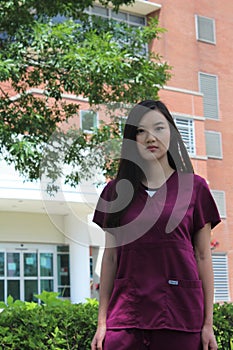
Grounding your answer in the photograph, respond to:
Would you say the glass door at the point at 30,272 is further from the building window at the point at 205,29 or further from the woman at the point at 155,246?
the woman at the point at 155,246

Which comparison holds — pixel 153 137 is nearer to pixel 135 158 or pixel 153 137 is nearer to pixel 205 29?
pixel 135 158

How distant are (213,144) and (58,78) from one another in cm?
2115

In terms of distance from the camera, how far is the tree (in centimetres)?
936

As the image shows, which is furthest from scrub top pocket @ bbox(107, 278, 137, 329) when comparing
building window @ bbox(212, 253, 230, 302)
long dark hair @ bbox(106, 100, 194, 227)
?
building window @ bbox(212, 253, 230, 302)

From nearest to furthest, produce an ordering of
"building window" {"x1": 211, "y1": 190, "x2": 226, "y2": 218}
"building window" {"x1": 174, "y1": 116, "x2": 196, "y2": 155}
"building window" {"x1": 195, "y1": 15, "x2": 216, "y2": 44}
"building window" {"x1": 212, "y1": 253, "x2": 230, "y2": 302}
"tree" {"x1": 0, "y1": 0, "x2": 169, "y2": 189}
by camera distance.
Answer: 1. "tree" {"x1": 0, "y1": 0, "x2": 169, "y2": 189}
2. "building window" {"x1": 174, "y1": 116, "x2": 196, "y2": 155}
3. "building window" {"x1": 212, "y1": 253, "x2": 230, "y2": 302}
4. "building window" {"x1": 211, "y1": 190, "x2": 226, "y2": 218}
5. "building window" {"x1": 195, "y1": 15, "x2": 216, "y2": 44}

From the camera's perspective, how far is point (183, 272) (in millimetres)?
3062

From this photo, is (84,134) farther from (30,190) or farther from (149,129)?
(30,190)

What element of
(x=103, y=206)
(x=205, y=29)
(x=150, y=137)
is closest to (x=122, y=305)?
(x=103, y=206)

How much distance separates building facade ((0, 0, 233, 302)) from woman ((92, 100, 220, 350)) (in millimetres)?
17814

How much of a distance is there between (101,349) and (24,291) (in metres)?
21.4

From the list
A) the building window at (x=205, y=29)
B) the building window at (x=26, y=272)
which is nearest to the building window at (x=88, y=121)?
the building window at (x=26, y=272)

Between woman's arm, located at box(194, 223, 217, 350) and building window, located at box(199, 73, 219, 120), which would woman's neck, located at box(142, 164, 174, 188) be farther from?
building window, located at box(199, 73, 219, 120)

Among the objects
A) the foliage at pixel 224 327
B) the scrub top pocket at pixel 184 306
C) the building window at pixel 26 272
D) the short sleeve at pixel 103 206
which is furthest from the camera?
the building window at pixel 26 272

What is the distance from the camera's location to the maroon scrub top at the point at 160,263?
3045 millimetres
